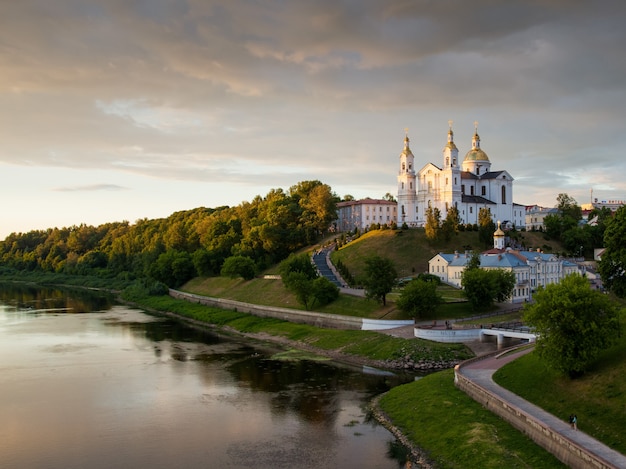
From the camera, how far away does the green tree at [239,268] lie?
9227 cm

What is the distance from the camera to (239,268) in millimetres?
92125

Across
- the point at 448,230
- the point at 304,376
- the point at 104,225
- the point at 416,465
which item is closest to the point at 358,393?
the point at 304,376

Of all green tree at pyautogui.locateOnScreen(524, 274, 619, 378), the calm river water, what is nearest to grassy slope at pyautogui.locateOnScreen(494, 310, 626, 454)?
green tree at pyautogui.locateOnScreen(524, 274, 619, 378)

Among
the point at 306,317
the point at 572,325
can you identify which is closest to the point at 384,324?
the point at 306,317

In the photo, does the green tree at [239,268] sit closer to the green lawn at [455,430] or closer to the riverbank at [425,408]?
the riverbank at [425,408]

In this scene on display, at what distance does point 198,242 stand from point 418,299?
244 ft

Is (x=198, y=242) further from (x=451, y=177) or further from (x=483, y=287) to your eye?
(x=483, y=287)

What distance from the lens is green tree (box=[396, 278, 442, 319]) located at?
59.0 meters

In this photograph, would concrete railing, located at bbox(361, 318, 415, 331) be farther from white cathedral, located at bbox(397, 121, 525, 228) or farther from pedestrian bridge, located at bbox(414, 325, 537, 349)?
white cathedral, located at bbox(397, 121, 525, 228)

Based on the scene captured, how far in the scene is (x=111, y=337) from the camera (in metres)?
64.8

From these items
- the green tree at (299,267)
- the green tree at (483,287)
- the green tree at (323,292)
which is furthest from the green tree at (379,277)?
the green tree at (299,267)

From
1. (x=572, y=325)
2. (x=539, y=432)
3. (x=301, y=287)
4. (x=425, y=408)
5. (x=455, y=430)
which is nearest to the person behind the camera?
(x=539, y=432)

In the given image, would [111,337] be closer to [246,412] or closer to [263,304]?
[263,304]

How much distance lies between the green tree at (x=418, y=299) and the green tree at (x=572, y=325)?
→ 2474cm
